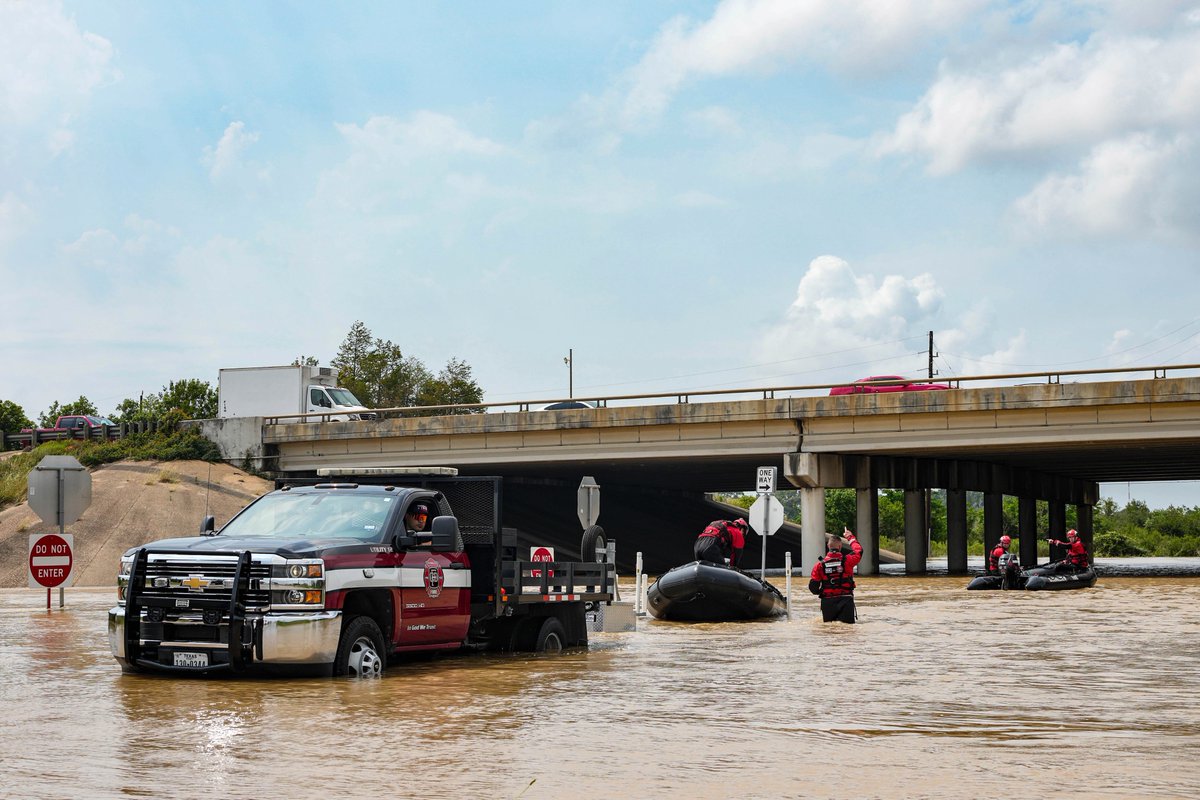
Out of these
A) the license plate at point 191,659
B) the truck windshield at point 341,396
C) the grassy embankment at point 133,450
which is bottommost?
the license plate at point 191,659

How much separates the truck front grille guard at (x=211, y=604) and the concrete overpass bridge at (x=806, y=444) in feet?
112

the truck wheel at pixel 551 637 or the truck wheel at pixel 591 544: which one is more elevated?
the truck wheel at pixel 591 544

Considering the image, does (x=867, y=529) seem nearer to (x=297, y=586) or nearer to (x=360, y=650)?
(x=360, y=650)

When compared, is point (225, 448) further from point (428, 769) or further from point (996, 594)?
point (428, 769)

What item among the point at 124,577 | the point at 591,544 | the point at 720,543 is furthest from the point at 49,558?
the point at 124,577

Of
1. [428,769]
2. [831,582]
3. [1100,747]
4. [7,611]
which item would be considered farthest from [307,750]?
[7,611]

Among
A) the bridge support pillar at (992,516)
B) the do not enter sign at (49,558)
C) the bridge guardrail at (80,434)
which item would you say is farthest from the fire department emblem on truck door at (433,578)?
the bridge support pillar at (992,516)

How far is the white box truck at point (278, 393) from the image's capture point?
5669 centimetres

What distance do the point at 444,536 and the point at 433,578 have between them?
0.77 meters

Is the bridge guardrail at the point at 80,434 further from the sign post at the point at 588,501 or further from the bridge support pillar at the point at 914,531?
the sign post at the point at 588,501

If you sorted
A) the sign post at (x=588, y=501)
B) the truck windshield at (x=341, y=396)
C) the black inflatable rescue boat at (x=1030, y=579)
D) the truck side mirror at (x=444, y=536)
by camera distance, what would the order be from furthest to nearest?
1. the truck windshield at (x=341, y=396)
2. the black inflatable rescue boat at (x=1030, y=579)
3. the sign post at (x=588, y=501)
4. the truck side mirror at (x=444, y=536)

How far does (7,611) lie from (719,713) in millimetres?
18484

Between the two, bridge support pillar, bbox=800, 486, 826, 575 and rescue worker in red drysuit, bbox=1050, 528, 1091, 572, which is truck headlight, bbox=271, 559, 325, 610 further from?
bridge support pillar, bbox=800, 486, 826, 575

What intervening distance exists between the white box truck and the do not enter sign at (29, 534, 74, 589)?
31366 mm
